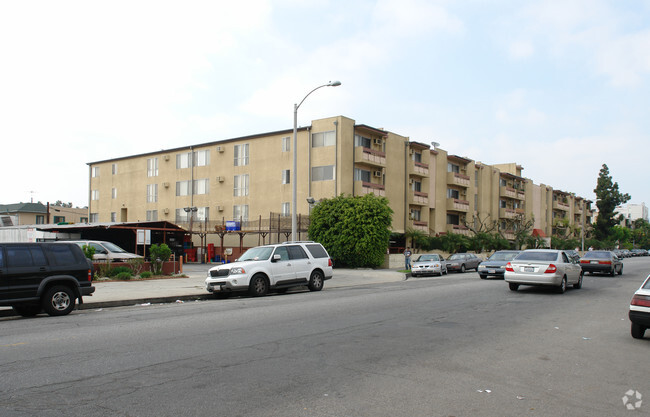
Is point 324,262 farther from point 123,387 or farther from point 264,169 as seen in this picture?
point 264,169

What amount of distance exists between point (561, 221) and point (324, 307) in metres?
84.3

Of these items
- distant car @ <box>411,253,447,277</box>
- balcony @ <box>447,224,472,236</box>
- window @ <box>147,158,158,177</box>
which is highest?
window @ <box>147,158,158,177</box>

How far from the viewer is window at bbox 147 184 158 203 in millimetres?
57281

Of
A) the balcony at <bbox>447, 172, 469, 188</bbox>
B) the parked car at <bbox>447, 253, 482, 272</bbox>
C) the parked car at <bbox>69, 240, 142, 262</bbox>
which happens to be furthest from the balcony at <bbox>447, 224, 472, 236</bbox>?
the parked car at <bbox>69, 240, 142, 262</bbox>

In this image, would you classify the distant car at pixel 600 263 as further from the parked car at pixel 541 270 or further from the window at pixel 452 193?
the window at pixel 452 193

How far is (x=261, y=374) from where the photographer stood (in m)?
6.76

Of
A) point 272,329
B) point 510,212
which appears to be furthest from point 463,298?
point 510,212

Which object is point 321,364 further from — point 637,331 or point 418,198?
point 418,198

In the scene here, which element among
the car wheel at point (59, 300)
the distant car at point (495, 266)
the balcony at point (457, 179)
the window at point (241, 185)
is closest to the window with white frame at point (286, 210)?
the window at point (241, 185)

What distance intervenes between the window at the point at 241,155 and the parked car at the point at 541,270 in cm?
3464

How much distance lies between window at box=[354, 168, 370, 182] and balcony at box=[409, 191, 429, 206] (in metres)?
6.38

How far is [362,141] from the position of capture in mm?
45750

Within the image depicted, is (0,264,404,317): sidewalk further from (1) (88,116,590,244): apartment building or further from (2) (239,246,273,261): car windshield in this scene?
(1) (88,116,590,244): apartment building

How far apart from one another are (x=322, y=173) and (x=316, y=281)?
2419 centimetres
